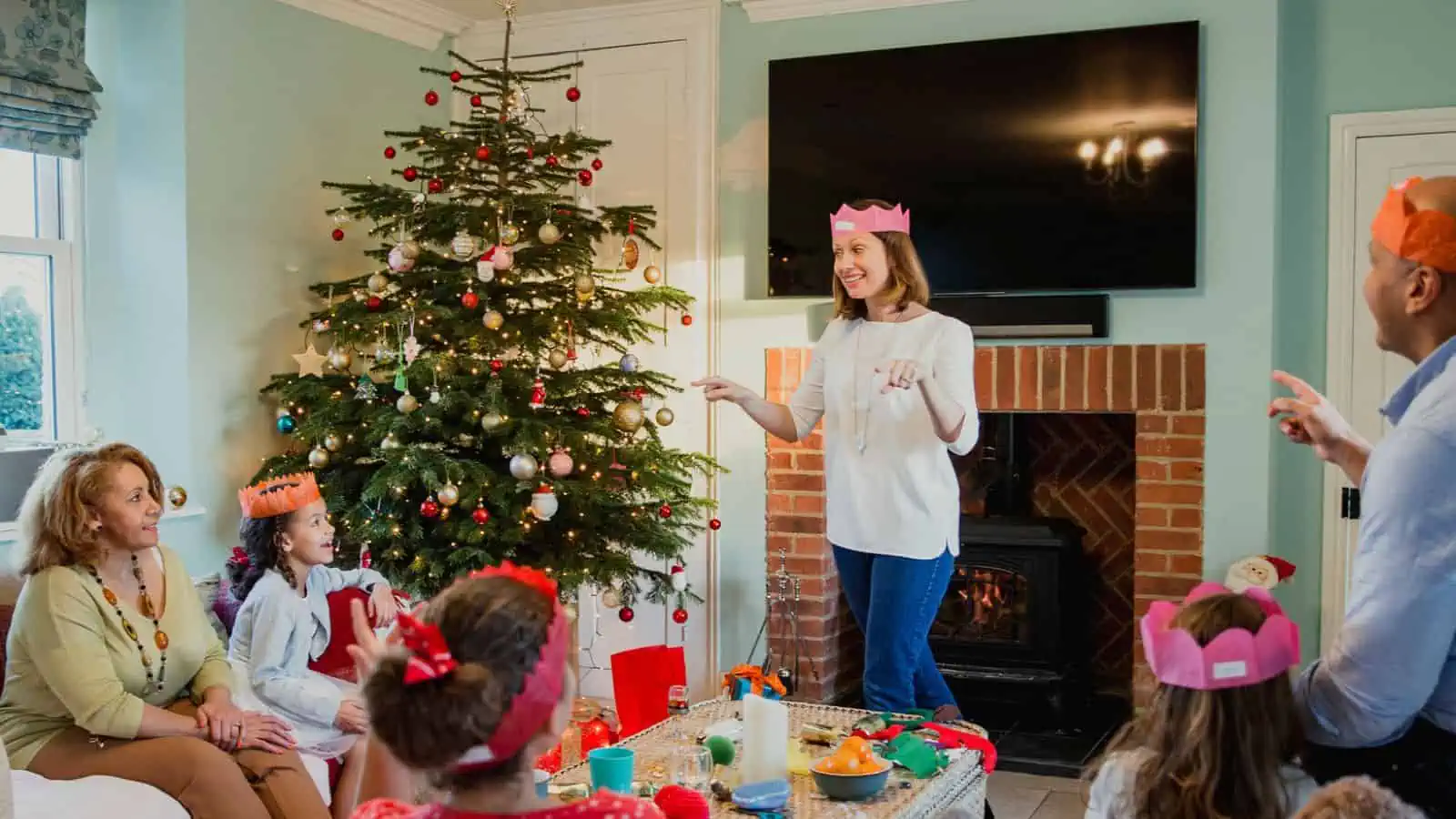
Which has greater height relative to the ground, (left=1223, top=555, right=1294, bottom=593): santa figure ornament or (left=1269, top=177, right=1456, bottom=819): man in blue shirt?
(left=1269, top=177, right=1456, bottom=819): man in blue shirt

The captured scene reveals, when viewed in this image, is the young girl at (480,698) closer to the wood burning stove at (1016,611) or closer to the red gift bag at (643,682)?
the red gift bag at (643,682)

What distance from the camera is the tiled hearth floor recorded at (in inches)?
148

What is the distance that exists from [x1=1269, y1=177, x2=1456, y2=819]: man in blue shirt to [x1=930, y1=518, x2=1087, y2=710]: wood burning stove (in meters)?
2.71

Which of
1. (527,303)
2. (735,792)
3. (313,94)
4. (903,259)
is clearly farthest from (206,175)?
(735,792)

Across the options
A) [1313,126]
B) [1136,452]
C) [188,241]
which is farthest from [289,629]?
[1313,126]

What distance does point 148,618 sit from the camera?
277 cm

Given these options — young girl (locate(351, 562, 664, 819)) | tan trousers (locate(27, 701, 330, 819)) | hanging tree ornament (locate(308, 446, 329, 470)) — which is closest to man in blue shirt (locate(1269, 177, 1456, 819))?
young girl (locate(351, 562, 664, 819))

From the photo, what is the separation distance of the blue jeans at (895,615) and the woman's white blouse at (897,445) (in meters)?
0.04

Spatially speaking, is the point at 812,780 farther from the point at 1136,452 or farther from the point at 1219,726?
the point at 1136,452

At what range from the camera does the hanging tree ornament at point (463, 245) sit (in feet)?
13.1

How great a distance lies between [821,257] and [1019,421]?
0.94 metres

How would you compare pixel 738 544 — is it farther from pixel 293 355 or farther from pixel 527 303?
pixel 293 355

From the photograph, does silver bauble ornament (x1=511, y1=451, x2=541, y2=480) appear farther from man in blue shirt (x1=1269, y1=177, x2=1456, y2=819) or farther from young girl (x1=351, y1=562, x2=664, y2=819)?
man in blue shirt (x1=1269, y1=177, x2=1456, y2=819)

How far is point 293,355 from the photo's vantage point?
4430 millimetres
